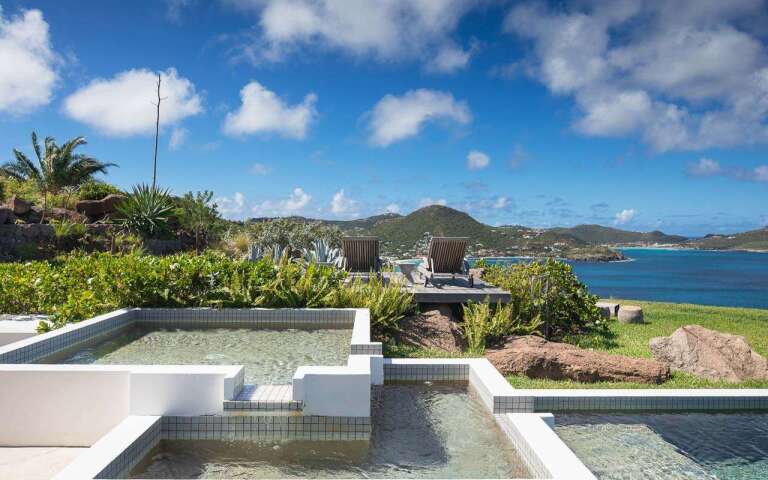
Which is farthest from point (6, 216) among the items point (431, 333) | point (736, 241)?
point (736, 241)

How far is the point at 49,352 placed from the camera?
537 centimetres

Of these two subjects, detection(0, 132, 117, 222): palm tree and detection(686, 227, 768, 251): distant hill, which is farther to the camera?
detection(686, 227, 768, 251): distant hill

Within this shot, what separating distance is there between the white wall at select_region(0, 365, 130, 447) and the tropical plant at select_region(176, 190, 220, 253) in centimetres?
1567

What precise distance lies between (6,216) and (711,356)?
19292 mm

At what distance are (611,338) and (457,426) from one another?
5.98 metres

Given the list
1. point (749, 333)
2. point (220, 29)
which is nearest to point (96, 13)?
point (220, 29)

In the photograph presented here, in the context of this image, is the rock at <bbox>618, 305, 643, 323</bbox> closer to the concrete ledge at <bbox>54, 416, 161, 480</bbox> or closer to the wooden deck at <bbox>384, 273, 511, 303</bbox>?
the wooden deck at <bbox>384, 273, 511, 303</bbox>

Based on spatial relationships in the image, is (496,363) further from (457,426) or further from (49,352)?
(49,352)

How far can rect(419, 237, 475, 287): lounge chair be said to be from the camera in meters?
9.53

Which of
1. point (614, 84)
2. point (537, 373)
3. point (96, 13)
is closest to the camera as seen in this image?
point (537, 373)

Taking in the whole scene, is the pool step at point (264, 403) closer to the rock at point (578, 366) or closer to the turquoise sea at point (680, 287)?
the rock at point (578, 366)

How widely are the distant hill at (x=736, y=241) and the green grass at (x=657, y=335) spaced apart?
8970cm

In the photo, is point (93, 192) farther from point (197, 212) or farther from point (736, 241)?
point (736, 241)

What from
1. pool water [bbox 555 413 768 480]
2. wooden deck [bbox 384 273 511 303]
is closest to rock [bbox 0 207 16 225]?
wooden deck [bbox 384 273 511 303]
